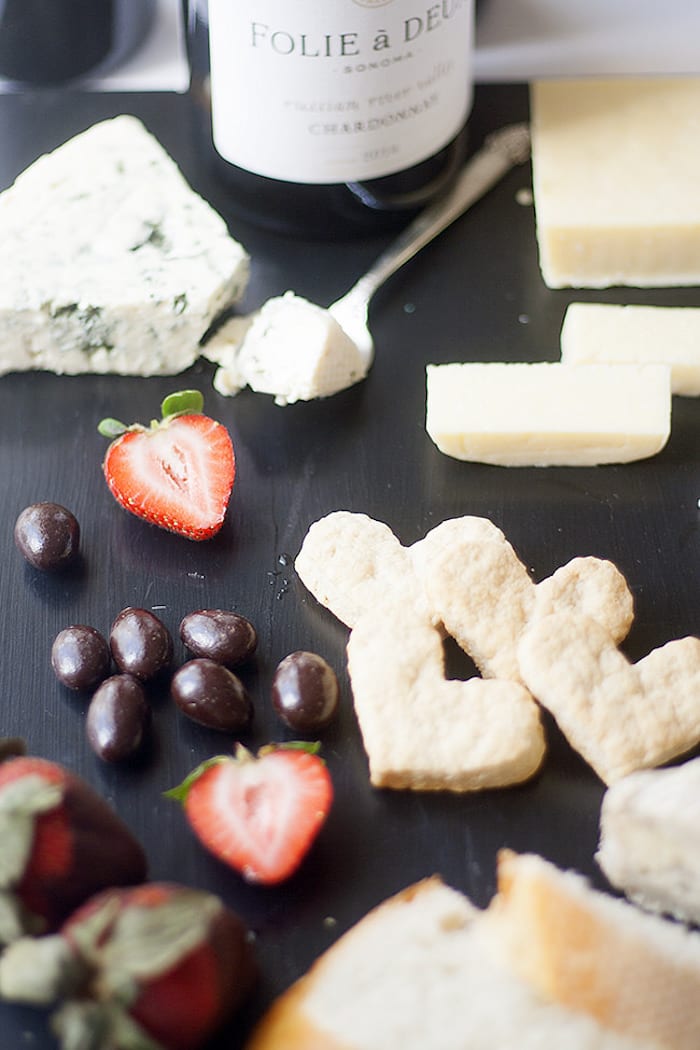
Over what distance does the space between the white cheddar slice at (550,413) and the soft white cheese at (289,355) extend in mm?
109

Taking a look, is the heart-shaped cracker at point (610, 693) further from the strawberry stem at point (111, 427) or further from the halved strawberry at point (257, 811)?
the strawberry stem at point (111, 427)

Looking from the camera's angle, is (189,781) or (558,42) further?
(558,42)

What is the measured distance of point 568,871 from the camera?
1.08m

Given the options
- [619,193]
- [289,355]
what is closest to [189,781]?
[289,355]

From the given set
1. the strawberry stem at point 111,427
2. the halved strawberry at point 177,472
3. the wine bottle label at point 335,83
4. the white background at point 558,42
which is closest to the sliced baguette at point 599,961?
the halved strawberry at point 177,472

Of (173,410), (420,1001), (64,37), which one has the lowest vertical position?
(420,1001)

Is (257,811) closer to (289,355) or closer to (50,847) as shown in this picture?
(50,847)

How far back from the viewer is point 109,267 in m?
1.44

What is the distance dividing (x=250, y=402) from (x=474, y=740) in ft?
1.70

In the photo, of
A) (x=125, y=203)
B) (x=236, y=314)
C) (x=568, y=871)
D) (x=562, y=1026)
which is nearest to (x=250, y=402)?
(x=236, y=314)

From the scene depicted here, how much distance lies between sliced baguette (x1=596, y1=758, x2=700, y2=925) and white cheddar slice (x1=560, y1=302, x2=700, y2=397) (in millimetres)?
512

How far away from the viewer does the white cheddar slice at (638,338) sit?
55.8 inches

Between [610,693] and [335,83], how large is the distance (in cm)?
74

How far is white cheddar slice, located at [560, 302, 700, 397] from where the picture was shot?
142 centimetres
